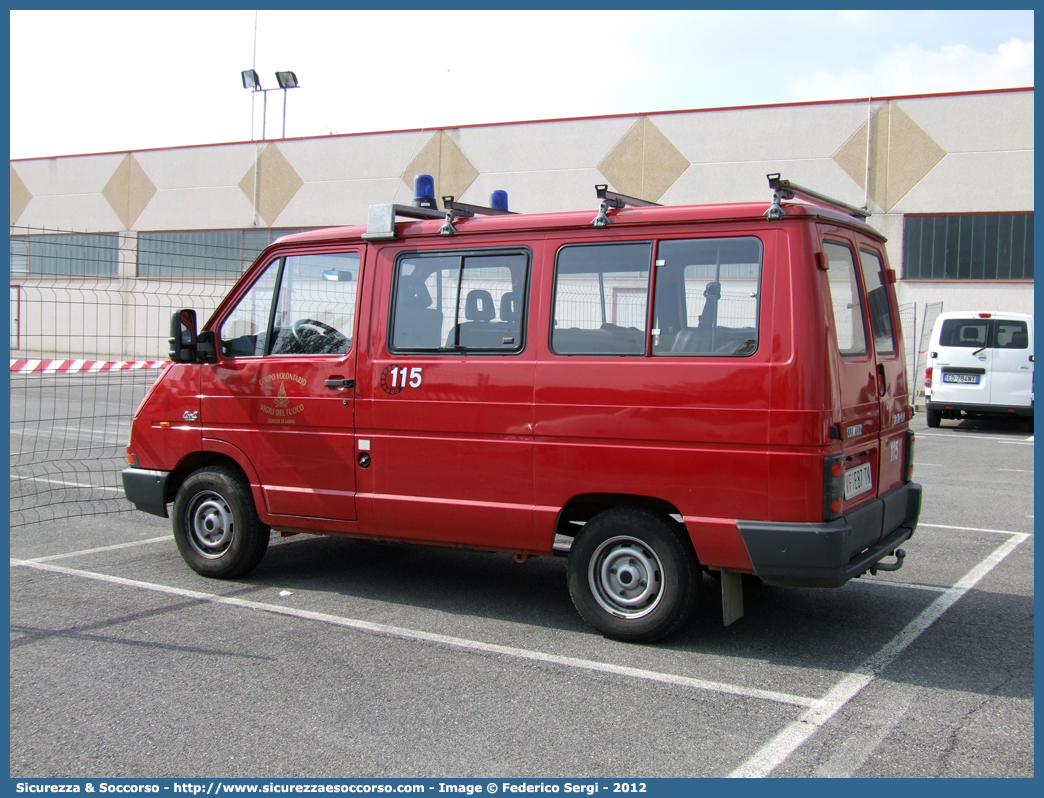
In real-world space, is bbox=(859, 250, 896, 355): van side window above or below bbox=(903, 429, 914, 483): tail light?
above

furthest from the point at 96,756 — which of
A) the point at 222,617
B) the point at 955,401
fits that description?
the point at 955,401

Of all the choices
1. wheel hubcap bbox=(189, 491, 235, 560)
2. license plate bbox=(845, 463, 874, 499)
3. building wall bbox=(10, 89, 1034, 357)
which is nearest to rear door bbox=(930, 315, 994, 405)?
building wall bbox=(10, 89, 1034, 357)

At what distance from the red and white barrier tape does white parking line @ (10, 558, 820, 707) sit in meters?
3.10

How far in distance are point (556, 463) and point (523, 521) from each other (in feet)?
1.32

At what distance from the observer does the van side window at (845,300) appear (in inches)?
185

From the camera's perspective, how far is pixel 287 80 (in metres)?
35.5

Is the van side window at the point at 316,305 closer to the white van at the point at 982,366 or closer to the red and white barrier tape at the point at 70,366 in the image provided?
the red and white barrier tape at the point at 70,366

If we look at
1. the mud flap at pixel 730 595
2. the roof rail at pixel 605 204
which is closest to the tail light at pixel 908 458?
the mud flap at pixel 730 595

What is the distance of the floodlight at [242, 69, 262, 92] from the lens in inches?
1372

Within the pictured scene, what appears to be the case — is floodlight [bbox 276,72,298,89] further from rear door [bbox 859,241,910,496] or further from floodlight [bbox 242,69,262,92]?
rear door [bbox 859,241,910,496]

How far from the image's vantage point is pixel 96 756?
3.53 m

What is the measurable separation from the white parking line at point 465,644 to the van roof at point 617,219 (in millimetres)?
2272

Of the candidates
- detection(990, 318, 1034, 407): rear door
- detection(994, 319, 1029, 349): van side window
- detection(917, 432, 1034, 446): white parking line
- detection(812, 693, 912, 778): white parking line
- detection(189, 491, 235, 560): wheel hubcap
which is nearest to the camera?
detection(812, 693, 912, 778): white parking line

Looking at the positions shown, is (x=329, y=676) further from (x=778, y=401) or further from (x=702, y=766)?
(x=778, y=401)
